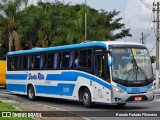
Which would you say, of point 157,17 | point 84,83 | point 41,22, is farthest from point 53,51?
point 41,22

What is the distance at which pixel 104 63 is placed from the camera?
55.0ft

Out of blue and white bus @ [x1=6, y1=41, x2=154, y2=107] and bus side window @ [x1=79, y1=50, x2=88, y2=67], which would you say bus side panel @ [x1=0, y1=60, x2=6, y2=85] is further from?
bus side window @ [x1=79, y1=50, x2=88, y2=67]

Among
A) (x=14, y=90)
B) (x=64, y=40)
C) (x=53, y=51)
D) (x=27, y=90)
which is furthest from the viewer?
(x=64, y=40)

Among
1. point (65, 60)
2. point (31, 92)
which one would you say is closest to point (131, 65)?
point (65, 60)

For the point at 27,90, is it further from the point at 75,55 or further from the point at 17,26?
the point at 17,26

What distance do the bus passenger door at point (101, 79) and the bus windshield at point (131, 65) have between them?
50 cm

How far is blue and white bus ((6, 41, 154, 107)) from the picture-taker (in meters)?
16.4

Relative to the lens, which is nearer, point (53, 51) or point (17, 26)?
point (53, 51)

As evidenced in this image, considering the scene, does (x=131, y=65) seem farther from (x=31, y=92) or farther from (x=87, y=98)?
(x=31, y=92)

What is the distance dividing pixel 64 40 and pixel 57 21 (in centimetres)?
249

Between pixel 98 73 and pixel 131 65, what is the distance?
1.45 metres

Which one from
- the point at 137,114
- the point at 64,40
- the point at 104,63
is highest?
the point at 64,40

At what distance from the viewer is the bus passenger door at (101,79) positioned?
653 inches

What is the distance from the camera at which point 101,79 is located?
16.8 m
